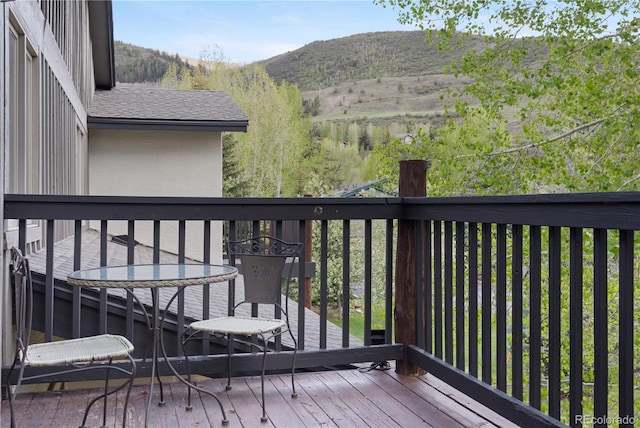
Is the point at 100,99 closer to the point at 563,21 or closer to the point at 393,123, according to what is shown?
the point at 563,21

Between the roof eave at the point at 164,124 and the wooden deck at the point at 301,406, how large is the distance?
7064 millimetres

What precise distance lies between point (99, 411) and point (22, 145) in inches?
85.3

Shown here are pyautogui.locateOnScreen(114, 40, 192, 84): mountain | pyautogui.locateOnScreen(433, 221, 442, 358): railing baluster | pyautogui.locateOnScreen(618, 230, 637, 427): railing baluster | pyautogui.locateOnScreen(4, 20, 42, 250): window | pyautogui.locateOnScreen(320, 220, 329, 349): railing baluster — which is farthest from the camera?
pyautogui.locateOnScreen(114, 40, 192, 84): mountain

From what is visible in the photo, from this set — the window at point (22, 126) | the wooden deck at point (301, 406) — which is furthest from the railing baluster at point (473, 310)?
the window at point (22, 126)

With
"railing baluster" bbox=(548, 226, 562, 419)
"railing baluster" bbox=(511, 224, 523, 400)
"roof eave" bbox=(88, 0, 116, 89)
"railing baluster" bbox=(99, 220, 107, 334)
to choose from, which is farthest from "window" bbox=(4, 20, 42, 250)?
"roof eave" bbox=(88, 0, 116, 89)

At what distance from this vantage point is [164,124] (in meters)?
9.88

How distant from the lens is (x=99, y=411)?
2.97 m

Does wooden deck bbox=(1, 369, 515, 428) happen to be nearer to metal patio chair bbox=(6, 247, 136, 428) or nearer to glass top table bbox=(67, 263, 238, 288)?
metal patio chair bbox=(6, 247, 136, 428)

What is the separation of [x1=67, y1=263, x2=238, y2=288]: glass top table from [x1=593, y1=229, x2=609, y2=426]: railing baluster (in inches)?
59.2

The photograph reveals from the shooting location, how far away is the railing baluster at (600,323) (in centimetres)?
205

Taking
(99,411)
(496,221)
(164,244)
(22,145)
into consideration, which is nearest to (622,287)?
(496,221)

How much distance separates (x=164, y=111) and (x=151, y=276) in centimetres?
821

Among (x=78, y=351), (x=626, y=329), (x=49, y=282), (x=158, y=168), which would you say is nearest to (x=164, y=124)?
(x=158, y=168)

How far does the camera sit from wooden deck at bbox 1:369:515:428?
283 cm
